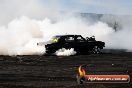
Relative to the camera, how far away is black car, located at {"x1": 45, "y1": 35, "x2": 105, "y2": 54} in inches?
1418

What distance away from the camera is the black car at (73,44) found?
118 feet

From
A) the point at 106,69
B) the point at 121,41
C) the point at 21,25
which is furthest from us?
the point at 121,41

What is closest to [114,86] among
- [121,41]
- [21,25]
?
[21,25]

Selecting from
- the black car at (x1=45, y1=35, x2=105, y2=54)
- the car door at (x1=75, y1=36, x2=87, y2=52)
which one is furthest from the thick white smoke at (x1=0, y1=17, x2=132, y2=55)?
the car door at (x1=75, y1=36, x2=87, y2=52)

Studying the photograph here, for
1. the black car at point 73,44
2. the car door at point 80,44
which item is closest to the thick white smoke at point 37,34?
the black car at point 73,44

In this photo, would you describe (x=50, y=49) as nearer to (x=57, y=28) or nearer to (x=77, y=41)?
(x=77, y=41)

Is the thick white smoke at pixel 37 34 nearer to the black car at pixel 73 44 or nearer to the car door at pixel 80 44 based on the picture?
the black car at pixel 73 44

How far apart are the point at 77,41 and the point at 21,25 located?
14.0m

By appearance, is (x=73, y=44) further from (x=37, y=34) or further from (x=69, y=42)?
(x=37, y=34)

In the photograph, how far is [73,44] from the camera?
36.7 metres

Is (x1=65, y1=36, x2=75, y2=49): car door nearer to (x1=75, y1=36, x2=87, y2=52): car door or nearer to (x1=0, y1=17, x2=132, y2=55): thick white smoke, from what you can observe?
(x1=75, y1=36, x2=87, y2=52): car door

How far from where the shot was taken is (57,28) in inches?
2222

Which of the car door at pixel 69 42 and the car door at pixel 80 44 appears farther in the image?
the car door at pixel 80 44

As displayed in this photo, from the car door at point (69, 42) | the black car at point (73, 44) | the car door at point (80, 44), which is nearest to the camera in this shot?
the black car at point (73, 44)
